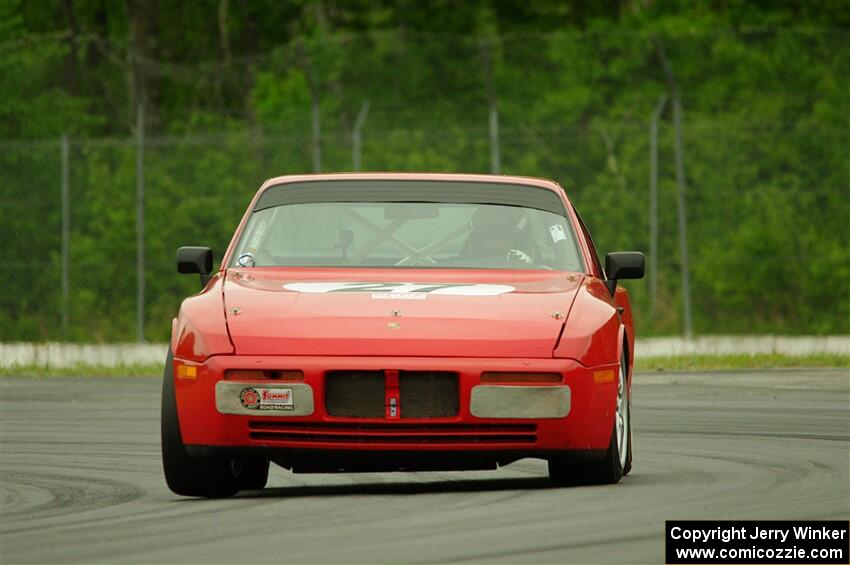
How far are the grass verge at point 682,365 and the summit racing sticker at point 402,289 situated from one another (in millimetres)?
10923

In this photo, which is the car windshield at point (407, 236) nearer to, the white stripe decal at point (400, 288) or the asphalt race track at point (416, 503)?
the white stripe decal at point (400, 288)

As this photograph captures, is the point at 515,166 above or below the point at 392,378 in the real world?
below

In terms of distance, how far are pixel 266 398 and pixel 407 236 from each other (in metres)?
1.95

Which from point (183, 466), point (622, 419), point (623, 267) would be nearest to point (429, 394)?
point (183, 466)

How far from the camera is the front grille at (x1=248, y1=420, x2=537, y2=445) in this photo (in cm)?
914

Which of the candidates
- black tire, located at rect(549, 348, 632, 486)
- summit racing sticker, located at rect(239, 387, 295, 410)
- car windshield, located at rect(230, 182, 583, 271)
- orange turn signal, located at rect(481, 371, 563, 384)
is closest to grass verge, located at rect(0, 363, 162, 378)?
car windshield, located at rect(230, 182, 583, 271)

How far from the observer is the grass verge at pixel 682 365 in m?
21.0

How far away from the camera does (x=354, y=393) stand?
9.15 meters

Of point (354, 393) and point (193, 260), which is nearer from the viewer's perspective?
point (354, 393)

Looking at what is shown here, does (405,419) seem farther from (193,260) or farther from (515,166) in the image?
(515,166)

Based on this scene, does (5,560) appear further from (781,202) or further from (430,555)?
(781,202)

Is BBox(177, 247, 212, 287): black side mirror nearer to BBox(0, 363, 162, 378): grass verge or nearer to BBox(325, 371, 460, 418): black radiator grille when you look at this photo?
BBox(325, 371, 460, 418): black radiator grille

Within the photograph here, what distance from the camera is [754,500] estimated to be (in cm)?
902

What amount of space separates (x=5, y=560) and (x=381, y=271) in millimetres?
3313
